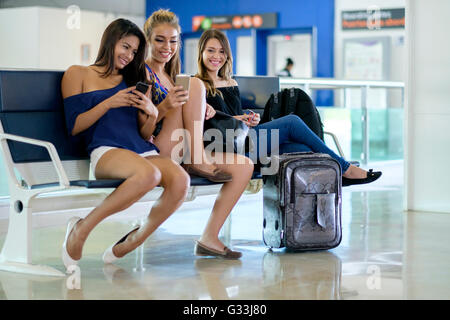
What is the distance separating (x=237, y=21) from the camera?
1313 cm

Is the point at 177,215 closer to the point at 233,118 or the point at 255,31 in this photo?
the point at 233,118

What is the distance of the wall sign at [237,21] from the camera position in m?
12.8

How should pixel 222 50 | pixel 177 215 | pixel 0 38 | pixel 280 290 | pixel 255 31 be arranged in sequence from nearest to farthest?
pixel 280 290, pixel 222 50, pixel 177 215, pixel 0 38, pixel 255 31

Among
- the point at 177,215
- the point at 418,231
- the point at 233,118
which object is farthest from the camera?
the point at 177,215

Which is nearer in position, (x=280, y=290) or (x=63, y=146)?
(x=280, y=290)

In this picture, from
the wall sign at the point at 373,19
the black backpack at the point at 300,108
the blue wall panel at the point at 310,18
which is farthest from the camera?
the blue wall panel at the point at 310,18

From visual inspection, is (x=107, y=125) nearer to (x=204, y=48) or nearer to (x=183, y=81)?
(x=183, y=81)

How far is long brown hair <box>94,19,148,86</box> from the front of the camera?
120 inches

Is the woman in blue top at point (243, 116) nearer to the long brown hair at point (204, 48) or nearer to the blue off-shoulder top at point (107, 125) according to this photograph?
the long brown hair at point (204, 48)

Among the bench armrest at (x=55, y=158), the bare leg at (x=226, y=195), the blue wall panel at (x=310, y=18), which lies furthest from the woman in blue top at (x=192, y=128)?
the blue wall panel at (x=310, y=18)

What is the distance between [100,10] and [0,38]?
192 cm

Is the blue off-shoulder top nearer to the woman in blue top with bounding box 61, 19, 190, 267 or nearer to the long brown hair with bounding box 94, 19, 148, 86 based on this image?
the woman in blue top with bounding box 61, 19, 190, 267

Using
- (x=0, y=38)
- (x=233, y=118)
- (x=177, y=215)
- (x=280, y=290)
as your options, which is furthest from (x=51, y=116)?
(x=0, y=38)

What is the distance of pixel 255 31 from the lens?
42.6 feet
